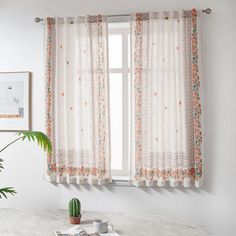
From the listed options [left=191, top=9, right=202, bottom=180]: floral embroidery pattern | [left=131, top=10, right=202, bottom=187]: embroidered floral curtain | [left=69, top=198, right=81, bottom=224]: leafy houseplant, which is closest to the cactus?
[left=69, top=198, right=81, bottom=224]: leafy houseplant

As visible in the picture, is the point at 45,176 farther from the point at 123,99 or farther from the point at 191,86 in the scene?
the point at 191,86

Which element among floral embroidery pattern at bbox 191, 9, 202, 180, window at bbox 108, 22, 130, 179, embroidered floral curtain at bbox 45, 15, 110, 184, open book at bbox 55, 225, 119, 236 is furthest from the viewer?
window at bbox 108, 22, 130, 179

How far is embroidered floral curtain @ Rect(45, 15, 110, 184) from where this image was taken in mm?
2881

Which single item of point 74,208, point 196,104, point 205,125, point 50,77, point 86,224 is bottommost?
point 86,224

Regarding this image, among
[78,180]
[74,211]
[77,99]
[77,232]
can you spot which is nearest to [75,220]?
[74,211]

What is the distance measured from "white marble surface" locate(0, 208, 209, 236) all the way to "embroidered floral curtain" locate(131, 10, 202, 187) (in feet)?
1.33

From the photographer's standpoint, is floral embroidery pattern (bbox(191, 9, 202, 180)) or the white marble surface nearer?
the white marble surface

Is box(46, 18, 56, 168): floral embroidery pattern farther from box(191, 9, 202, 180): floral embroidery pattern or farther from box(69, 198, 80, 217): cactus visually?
box(191, 9, 202, 180): floral embroidery pattern

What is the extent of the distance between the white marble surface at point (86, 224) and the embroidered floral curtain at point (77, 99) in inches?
15.1

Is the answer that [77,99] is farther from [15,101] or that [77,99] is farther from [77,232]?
[77,232]

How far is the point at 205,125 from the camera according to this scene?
9.11 feet

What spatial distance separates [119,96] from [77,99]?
0.40 m

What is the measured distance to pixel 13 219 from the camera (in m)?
2.52

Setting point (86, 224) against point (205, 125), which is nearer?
point (86, 224)
